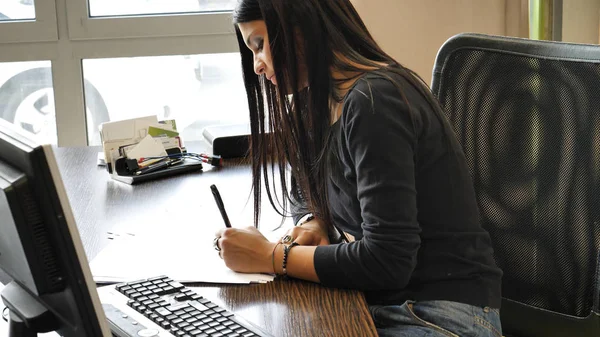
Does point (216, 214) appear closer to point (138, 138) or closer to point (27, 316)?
point (138, 138)

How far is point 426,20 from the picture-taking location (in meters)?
2.87

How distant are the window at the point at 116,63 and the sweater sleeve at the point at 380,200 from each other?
2100 mm

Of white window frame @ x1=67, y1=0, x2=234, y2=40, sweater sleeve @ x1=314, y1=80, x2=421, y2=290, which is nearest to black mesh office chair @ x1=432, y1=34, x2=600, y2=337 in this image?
sweater sleeve @ x1=314, y1=80, x2=421, y2=290

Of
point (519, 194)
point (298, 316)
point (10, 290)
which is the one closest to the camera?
point (10, 290)

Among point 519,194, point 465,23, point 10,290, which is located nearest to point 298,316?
point 10,290

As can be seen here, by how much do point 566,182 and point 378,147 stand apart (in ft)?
1.24

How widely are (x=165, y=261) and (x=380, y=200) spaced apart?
370 millimetres

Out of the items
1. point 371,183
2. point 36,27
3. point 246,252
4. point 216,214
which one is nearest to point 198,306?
point 246,252

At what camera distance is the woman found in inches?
44.5

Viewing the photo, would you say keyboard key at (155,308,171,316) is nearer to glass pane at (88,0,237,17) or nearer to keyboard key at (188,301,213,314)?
keyboard key at (188,301,213,314)

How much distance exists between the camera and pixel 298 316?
40.9 inches

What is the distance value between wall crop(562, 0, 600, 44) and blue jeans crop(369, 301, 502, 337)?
4.99 ft

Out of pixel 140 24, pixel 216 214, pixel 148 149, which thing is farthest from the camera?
pixel 140 24

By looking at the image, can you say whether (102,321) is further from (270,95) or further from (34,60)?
(34,60)
